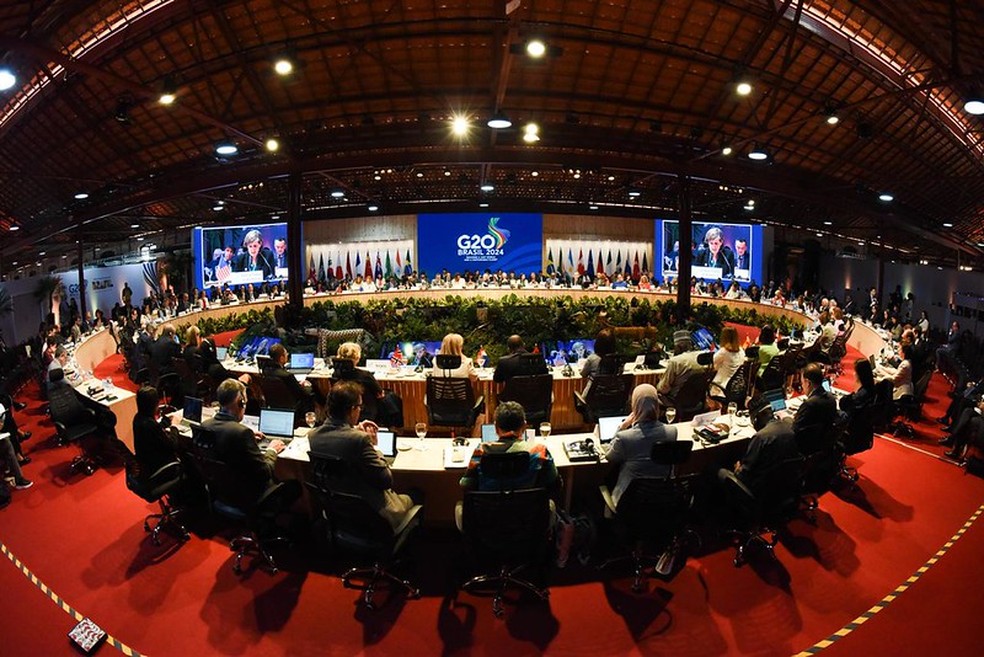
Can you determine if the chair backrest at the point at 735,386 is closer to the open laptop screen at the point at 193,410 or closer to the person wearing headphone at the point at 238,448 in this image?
the person wearing headphone at the point at 238,448

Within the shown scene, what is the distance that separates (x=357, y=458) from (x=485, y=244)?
20.3 m

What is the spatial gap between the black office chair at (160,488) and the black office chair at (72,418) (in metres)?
1.88

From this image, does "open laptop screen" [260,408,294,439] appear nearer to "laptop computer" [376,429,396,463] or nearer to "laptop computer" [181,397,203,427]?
"laptop computer" [181,397,203,427]

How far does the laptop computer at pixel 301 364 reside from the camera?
751 cm

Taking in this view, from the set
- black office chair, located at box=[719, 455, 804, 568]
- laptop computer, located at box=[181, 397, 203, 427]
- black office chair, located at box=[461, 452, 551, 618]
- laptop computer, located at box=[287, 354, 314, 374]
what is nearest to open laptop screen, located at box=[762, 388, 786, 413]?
black office chair, located at box=[719, 455, 804, 568]

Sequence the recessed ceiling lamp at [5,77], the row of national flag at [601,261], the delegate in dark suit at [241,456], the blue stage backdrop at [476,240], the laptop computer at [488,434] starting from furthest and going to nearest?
1. the row of national flag at [601,261]
2. the blue stage backdrop at [476,240]
3. the recessed ceiling lamp at [5,77]
4. the laptop computer at [488,434]
5. the delegate in dark suit at [241,456]

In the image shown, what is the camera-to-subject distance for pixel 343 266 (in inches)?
941

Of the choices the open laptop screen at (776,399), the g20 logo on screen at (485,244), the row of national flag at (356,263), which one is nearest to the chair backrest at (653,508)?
the open laptop screen at (776,399)

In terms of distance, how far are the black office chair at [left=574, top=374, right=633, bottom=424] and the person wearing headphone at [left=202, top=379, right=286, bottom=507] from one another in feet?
11.2

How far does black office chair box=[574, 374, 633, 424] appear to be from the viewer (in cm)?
590

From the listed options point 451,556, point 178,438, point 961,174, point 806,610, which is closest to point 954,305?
point 961,174

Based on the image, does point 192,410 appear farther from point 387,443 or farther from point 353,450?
point 353,450

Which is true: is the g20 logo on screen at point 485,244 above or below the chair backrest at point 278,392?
above

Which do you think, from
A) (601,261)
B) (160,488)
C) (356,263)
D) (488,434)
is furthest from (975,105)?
(356,263)
